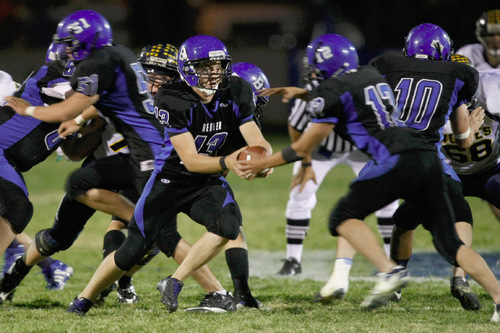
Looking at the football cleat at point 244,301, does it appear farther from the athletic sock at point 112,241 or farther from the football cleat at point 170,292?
the athletic sock at point 112,241

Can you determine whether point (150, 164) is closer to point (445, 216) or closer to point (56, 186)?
point (445, 216)

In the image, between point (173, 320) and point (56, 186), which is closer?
point (173, 320)

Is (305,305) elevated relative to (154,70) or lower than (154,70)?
Answer: lower

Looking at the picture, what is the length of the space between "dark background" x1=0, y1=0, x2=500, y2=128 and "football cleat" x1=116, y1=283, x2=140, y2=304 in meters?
11.2

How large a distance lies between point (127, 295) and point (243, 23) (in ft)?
41.8

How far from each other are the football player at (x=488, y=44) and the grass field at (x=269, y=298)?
Answer: 189cm

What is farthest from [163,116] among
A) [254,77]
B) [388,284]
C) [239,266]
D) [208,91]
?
[388,284]

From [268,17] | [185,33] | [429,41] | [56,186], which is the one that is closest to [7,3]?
[185,33]

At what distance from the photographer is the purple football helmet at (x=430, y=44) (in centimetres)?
506

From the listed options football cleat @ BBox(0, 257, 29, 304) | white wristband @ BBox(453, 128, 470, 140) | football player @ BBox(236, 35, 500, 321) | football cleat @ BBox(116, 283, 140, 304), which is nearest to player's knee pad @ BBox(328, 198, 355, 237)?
football player @ BBox(236, 35, 500, 321)

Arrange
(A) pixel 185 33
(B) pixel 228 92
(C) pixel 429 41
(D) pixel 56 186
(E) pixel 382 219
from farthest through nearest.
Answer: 1. (A) pixel 185 33
2. (D) pixel 56 186
3. (E) pixel 382 219
4. (C) pixel 429 41
5. (B) pixel 228 92

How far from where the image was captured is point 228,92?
15.4 ft

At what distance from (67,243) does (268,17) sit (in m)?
12.9

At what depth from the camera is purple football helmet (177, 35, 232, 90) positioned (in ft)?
15.1
